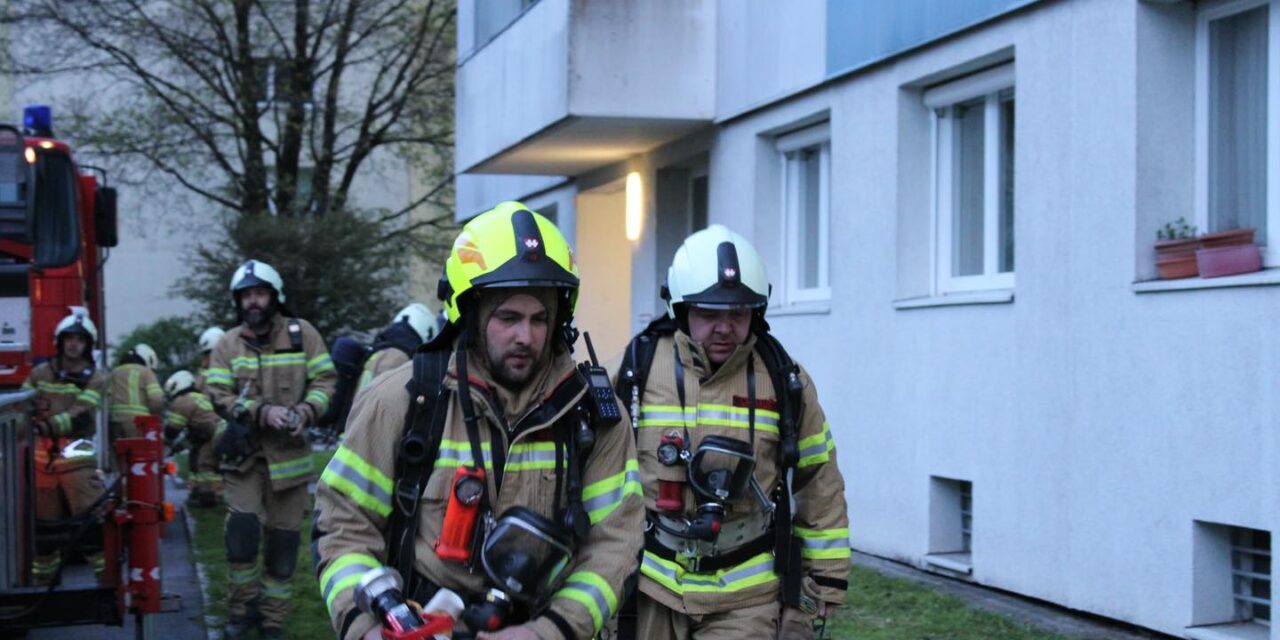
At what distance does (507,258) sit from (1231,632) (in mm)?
5106

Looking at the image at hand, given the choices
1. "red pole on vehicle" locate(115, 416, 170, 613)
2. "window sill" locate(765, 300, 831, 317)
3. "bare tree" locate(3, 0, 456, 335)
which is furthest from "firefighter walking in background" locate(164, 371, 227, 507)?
"bare tree" locate(3, 0, 456, 335)

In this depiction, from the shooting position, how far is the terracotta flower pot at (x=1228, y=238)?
7316mm

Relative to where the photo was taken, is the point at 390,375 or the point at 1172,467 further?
the point at 1172,467

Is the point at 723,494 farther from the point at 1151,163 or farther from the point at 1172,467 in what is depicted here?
the point at 1151,163

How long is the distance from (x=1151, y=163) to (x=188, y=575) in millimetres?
7112

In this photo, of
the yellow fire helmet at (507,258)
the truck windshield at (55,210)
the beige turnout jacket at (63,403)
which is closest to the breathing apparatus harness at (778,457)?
the yellow fire helmet at (507,258)

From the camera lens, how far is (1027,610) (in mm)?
8516

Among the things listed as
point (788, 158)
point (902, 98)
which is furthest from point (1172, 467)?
point (788, 158)

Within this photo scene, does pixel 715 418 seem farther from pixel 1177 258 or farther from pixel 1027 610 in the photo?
pixel 1027 610

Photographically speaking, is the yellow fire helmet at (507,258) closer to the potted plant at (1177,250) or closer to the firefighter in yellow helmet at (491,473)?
the firefighter in yellow helmet at (491,473)

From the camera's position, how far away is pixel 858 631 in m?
8.20

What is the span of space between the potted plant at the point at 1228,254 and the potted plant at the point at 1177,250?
0.07 meters

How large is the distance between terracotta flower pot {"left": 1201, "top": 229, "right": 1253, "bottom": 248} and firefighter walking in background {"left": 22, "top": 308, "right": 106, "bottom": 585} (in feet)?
20.1

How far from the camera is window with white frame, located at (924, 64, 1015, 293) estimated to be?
9.56 meters
